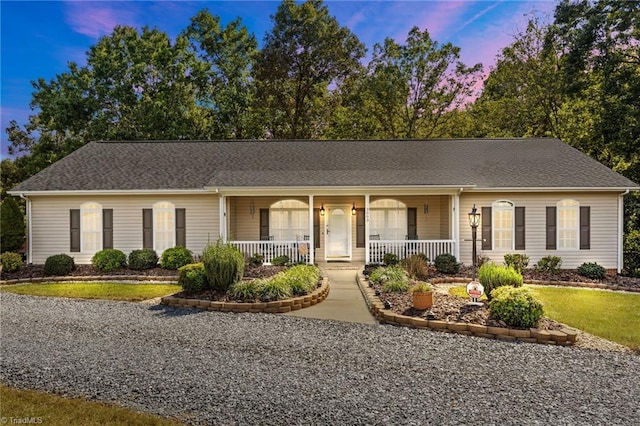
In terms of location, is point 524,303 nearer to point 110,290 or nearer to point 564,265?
point 564,265

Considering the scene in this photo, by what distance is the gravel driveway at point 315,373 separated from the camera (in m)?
4.33

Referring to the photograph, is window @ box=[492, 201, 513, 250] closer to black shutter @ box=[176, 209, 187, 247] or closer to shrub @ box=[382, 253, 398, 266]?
shrub @ box=[382, 253, 398, 266]

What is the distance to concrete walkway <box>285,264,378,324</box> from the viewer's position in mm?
8406

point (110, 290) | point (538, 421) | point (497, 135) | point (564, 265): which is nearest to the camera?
point (538, 421)

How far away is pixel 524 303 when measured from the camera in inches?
282

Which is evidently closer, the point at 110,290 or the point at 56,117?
the point at 110,290

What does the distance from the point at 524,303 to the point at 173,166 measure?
14.6 meters

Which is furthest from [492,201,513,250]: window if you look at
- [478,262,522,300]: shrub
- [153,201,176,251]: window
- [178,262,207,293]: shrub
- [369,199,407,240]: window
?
[153,201,176,251]: window

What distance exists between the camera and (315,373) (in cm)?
536

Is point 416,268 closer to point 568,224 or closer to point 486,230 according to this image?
point 486,230

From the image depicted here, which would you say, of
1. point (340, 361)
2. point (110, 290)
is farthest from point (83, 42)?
point (340, 361)

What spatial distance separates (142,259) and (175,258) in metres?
1.25

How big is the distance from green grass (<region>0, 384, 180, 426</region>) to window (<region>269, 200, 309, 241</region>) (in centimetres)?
1206

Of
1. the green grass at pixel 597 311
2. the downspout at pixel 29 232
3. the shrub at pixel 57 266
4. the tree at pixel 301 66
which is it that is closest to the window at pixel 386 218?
the green grass at pixel 597 311
